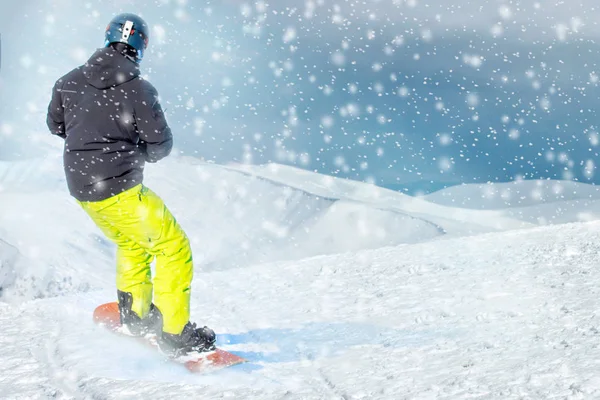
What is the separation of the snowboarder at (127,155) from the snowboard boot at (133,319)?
1.15 ft

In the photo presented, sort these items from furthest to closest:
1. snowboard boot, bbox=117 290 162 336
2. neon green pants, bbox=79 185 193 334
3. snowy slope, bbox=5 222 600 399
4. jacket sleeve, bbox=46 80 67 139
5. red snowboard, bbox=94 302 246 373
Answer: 1. snowboard boot, bbox=117 290 162 336
2. jacket sleeve, bbox=46 80 67 139
3. neon green pants, bbox=79 185 193 334
4. red snowboard, bbox=94 302 246 373
5. snowy slope, bbox=5 222 600 399

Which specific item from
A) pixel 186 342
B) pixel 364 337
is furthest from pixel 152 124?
pixel 364 337

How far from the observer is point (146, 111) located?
3525 millimetres

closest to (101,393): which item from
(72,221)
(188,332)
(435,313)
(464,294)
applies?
(188,332)

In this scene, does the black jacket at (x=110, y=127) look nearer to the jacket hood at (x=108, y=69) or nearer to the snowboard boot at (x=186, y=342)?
the jacket hood at (x=108, y=69)

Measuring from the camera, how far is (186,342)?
3.71 metres

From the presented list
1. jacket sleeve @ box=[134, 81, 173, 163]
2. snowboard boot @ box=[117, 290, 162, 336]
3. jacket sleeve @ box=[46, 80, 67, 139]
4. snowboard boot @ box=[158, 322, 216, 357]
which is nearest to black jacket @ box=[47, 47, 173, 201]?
jacket sleeve @ box=[134, 81, 173, 163]

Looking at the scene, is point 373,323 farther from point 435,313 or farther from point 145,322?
point 145,322

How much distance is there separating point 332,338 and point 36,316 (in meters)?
2.60

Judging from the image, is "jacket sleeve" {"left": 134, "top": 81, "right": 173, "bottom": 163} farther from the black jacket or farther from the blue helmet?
the blue helmet

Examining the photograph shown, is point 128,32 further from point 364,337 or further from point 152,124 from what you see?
point 364,337

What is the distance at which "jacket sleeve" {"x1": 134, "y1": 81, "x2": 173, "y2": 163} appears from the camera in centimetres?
353

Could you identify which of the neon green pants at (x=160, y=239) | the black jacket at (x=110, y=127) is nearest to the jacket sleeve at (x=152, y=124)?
the black jacket at (x=110, y=127)

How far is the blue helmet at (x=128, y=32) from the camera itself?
3740 millimetres
